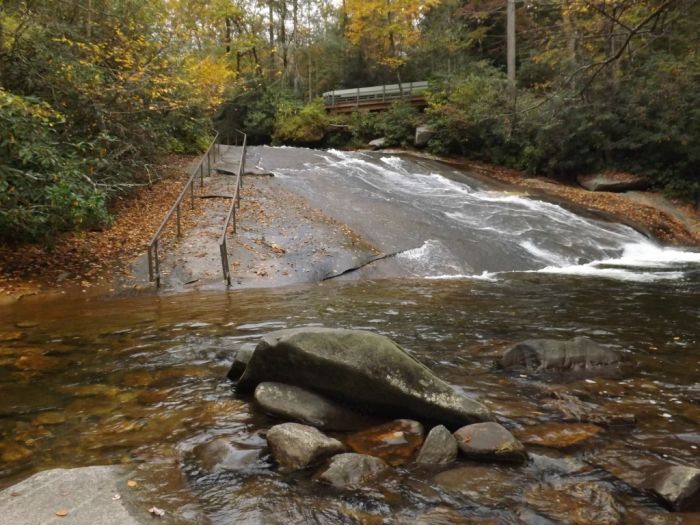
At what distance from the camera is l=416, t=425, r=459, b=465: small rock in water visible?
12.7ft

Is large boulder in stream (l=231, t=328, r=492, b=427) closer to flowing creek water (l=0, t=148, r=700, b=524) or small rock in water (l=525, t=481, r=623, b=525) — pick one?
flowing creek water (l=0, t=148, r=700, b=524)

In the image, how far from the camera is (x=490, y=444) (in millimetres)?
3932

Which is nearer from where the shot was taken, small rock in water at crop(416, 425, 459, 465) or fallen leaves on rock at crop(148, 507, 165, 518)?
fallen leaves on rock at crop(148, 507, 165, 518)

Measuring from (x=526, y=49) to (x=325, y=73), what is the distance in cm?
1639

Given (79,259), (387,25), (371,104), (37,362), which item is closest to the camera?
(37,362)

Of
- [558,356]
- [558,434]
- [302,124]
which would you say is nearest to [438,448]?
[558,434]

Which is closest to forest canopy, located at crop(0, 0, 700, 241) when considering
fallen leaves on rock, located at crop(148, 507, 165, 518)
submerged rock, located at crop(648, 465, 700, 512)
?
submerged rock, located at crop(648, 465, 700, 512)

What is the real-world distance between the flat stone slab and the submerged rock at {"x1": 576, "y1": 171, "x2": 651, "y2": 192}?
21.1 m

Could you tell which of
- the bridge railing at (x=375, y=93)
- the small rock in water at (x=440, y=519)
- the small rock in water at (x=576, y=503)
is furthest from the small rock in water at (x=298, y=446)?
the bridge railing at (x=375, y=93)

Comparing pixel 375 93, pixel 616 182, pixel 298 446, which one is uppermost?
pixel 375 93

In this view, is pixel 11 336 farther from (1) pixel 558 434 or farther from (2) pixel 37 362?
(1) pixel 558 434

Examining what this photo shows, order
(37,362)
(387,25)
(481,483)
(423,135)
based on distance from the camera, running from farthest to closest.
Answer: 1. (387,25)
2. (423,135)
3. (37,362)
4. (481,483)

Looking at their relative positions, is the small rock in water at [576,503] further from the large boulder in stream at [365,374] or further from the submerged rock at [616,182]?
the submerged rock at [616,182]

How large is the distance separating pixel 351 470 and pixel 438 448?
695 mm
